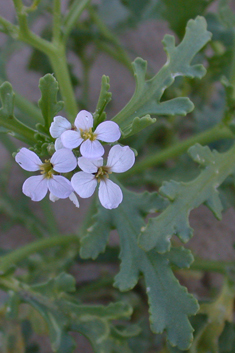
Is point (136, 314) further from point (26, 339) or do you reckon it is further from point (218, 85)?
point (218, 85)

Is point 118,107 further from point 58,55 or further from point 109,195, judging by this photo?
point 109,195

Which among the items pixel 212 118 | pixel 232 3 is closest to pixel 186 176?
pixel 212 118

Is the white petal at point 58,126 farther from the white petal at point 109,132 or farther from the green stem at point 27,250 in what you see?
the green stem at point 27,250

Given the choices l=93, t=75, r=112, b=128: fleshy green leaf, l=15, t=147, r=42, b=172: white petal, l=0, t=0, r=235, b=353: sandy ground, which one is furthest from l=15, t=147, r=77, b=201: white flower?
l=0, t=0, r=235, b=353: sandy ground

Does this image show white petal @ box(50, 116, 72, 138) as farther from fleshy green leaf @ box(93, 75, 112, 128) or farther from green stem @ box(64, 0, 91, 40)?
green stem @ box(64, 0, 91, 40)

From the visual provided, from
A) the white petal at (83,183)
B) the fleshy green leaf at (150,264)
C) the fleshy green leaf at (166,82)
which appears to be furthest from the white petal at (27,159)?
the fleshy green leaf at (150,264)
